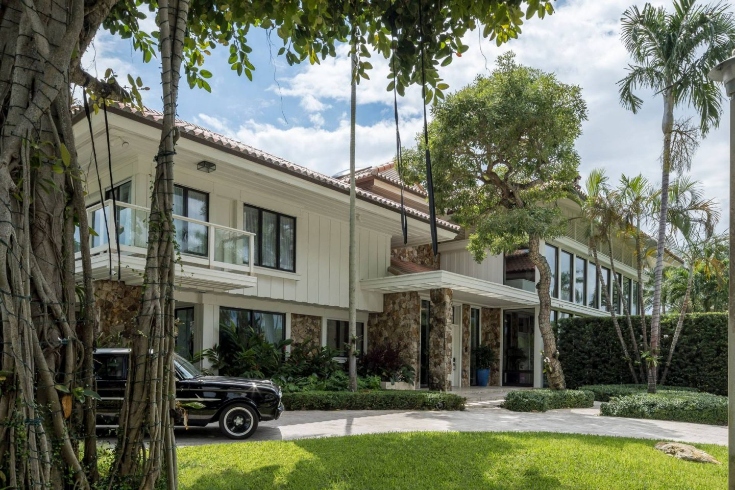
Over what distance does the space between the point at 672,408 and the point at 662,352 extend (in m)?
5.89

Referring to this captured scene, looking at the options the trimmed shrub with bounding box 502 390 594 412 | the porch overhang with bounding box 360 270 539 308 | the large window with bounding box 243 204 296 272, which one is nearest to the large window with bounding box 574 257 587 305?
the porch overhang with bounding box 360 270 539 308

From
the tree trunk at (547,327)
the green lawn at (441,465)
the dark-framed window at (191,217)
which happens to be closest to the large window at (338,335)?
the tree trunk at (547,327)

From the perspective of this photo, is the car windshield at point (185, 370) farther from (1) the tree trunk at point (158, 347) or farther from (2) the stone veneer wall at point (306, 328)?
(2) the stone veneer wall at point (306, 328)

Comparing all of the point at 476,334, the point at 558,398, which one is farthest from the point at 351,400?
the point at 476,334

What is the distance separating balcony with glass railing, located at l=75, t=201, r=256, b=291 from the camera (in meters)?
11.9

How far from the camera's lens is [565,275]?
76.9 feet

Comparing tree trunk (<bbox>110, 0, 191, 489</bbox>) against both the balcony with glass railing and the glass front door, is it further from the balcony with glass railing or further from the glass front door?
the glass front door

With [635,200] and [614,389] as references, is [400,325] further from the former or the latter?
[635,200]

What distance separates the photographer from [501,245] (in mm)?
16078

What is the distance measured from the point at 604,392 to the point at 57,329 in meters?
15.4

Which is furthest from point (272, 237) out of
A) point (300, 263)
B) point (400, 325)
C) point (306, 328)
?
point (400, 325)

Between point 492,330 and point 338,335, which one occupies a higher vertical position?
point 338,335

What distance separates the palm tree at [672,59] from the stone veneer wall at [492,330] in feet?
25.5

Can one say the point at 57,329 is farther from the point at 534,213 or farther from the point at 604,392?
the point at 604,392
